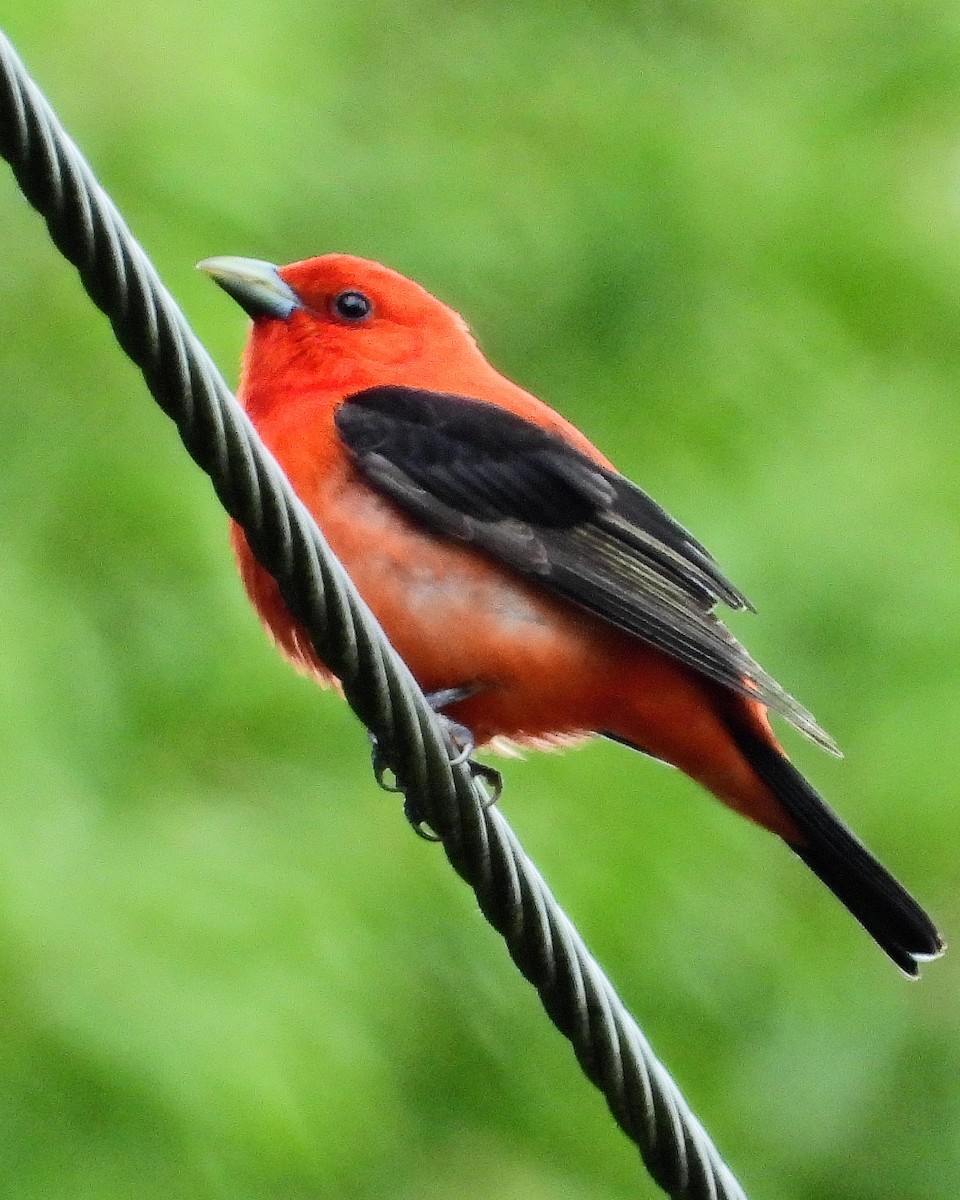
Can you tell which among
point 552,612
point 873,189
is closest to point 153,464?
point 552,612

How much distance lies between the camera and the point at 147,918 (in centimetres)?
506

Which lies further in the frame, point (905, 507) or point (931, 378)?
point (931, 378)

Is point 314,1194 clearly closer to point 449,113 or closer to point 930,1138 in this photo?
point 930,1138

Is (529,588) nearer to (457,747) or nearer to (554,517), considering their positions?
(554,517)

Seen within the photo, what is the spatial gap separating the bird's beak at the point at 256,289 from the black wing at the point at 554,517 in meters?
0.44

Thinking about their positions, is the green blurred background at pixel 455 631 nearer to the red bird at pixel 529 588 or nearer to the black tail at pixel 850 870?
the red bird at pixel 529 588

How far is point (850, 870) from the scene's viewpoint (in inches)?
180

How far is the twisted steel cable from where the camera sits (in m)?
2.53

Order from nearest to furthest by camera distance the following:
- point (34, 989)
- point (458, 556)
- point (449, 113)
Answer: point (458, 556) → point (34, 989) → point (449, 113)

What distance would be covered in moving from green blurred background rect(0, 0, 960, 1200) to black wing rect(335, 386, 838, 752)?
3.77 feet

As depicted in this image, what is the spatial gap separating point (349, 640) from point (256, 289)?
88.6 inches

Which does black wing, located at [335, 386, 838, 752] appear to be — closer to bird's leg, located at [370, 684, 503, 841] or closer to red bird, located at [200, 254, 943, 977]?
red bird, located at [200, 254, 943, 977]

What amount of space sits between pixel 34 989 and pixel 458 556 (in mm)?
1357

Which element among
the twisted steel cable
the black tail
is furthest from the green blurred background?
the twisted steel cable
